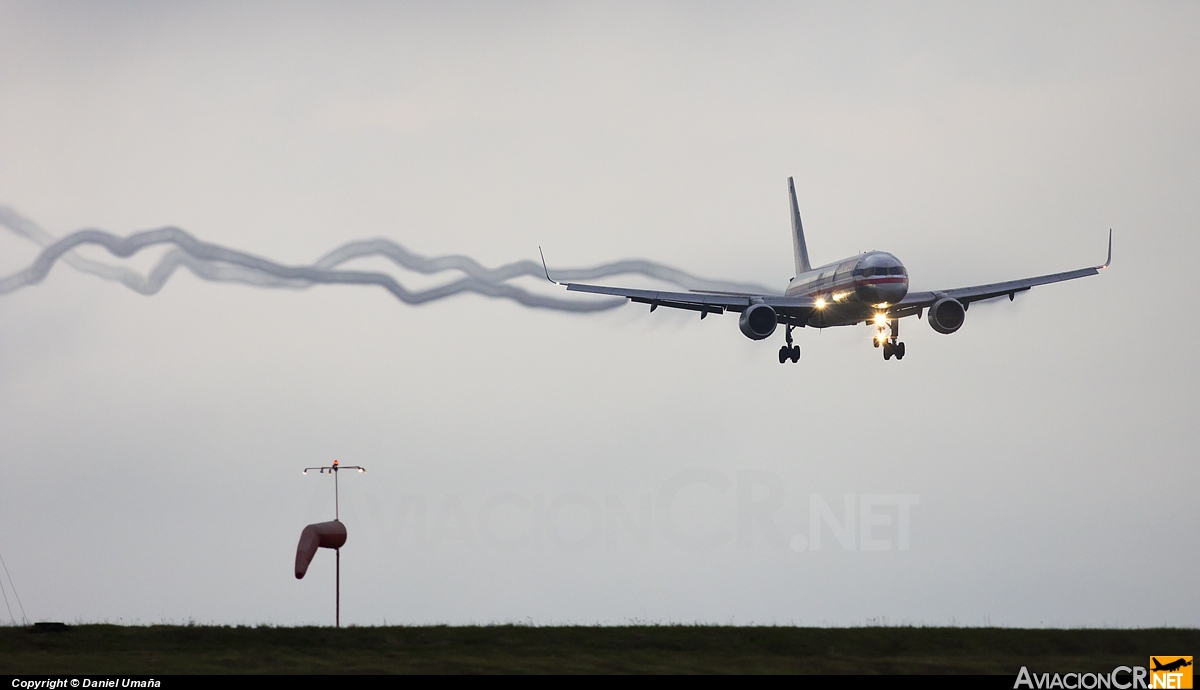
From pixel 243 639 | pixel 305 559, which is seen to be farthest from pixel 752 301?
pixel 243 639

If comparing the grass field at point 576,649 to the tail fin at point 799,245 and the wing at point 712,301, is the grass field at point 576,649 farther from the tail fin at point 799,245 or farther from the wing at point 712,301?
the tail fin at point 799,245

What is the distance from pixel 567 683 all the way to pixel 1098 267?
45.8m

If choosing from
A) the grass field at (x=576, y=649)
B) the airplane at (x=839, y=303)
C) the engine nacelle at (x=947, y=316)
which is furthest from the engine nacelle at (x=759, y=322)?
the grass field at (x=576, y=649)

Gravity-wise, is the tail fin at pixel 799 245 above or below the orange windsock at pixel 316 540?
above

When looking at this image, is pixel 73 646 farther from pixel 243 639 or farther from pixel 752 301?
pixel 752 301

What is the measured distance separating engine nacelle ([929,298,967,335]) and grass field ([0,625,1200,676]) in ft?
78.2

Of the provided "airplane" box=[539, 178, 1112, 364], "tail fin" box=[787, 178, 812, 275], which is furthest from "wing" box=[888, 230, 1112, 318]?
"tail fin" box=[787, 178, 812, 275]

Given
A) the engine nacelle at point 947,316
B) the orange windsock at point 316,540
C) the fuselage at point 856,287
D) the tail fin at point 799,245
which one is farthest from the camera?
the tail fin at point 799,245

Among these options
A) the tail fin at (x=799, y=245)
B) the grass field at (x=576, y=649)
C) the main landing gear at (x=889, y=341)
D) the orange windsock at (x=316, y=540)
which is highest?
the tail fin at (x=799, y=245)

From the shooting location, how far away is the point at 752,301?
3004 inches

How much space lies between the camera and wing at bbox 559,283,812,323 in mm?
75500

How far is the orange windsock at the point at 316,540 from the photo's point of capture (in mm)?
56781

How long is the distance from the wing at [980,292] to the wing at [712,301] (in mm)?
4999

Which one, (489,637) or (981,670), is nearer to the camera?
(981,670)
